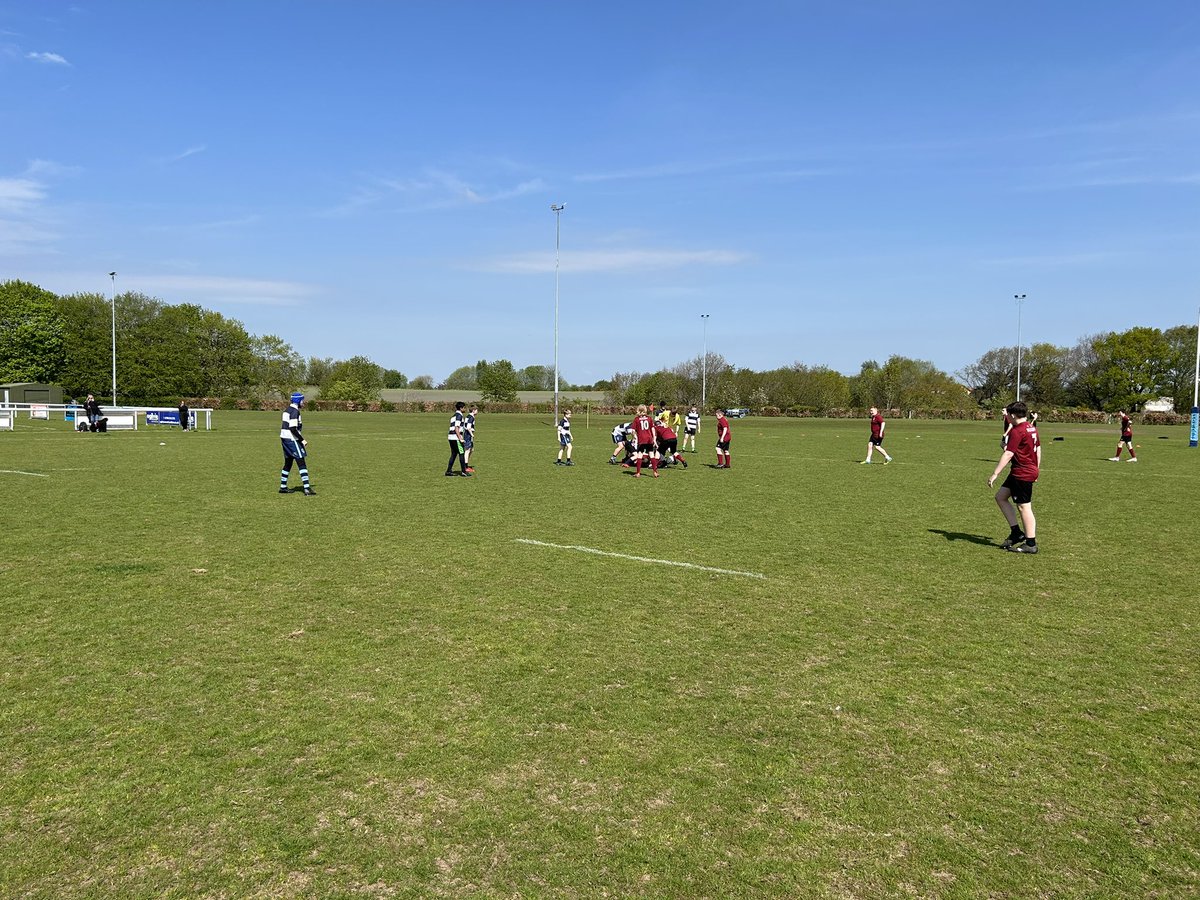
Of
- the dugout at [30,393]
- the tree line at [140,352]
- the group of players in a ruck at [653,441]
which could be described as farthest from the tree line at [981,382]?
the group of players in a ruck at [653,441]

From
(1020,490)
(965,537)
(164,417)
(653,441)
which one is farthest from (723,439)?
(164,417)

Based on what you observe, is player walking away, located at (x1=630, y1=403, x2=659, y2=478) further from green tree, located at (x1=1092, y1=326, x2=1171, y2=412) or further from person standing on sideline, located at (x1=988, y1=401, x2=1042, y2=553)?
green tree, located at (x1=1092, y1=326, x2=1171, y2=412)

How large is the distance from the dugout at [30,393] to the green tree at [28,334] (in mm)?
11289

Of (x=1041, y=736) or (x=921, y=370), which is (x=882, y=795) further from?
(x=921, y=370)

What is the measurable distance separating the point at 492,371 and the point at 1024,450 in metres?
114

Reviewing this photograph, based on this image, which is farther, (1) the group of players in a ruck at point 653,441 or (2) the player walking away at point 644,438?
(1) the group of players in a ruck at point 653,441

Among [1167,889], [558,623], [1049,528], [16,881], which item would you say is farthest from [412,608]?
[1049,528]

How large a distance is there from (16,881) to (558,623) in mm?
4376

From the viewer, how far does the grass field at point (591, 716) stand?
3.56 meters

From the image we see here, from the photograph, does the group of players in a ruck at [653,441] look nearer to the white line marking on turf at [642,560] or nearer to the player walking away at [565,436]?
the player walking away at [565,436]

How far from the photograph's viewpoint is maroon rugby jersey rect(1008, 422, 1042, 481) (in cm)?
1087

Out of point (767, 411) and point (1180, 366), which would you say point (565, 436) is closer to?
point (767, 411)

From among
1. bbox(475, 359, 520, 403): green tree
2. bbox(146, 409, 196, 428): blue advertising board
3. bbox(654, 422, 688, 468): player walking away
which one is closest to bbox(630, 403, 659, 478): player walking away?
bbox(654, 422, 688, 468): player walking away

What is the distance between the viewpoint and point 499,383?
4833 inches
